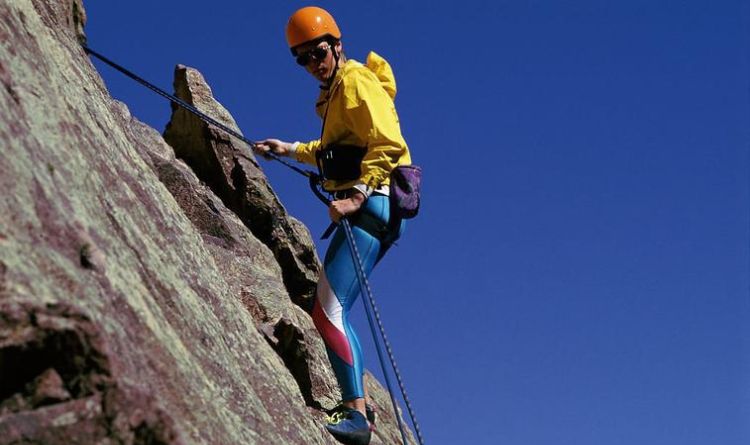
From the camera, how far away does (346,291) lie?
377 inches

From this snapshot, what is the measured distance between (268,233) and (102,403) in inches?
398

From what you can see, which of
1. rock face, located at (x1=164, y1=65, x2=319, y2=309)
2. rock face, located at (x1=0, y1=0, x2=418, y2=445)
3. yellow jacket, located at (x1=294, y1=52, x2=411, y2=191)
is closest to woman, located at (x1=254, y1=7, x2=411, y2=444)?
yellow jacket, located at (x1=294, y1=52, x2=411, y2=191)

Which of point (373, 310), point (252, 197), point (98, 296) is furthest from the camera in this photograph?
point (252, 197)

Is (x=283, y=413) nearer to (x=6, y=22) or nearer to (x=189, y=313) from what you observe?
(x=189, y=313)

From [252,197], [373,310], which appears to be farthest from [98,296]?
[252,197]

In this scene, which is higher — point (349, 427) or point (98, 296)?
point (349, 427)

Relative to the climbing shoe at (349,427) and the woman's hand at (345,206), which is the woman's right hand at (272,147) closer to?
the woman's hand at (345,206)

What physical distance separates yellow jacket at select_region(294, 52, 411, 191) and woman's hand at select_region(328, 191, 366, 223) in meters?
0.16

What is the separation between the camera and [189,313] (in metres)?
6.81

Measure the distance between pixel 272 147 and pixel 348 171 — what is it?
1997 millimetres

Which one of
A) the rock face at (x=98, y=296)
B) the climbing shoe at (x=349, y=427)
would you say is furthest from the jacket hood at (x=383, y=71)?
the climbing shoe at (x=349, y=427)

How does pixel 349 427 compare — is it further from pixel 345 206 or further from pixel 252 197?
pixel 252 197

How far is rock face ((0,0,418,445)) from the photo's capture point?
4.71 meters

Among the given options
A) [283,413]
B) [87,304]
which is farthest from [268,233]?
[87,304]
